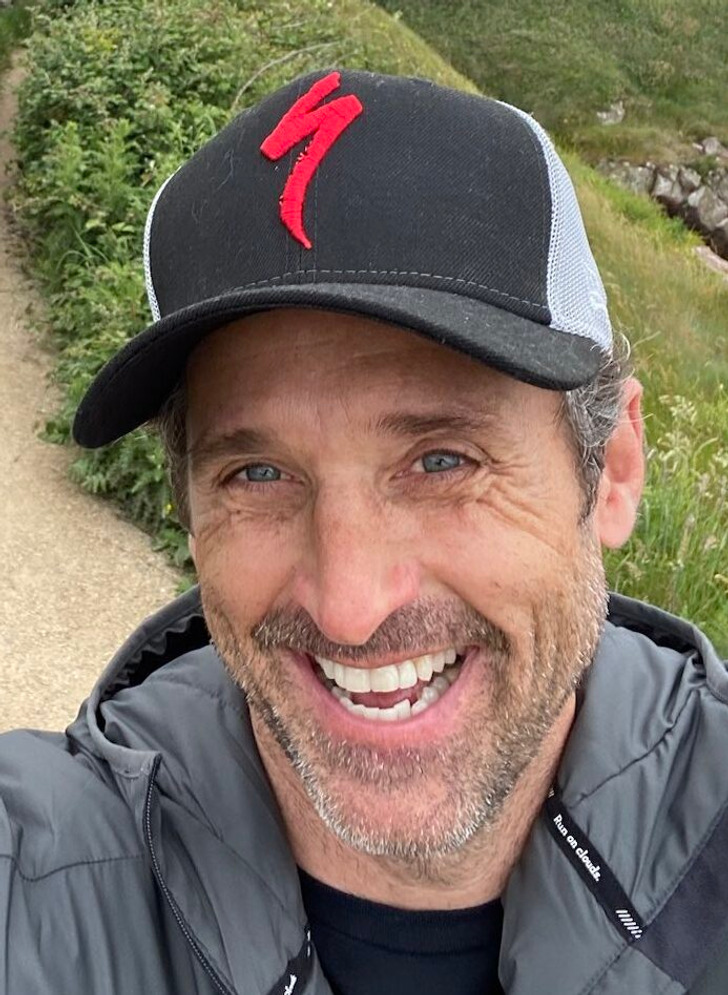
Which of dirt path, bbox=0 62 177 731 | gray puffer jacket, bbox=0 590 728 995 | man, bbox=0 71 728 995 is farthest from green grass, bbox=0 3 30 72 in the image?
gray puffer jacket, bbox=0 590 728 995

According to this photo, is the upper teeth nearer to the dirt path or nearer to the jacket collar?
the jacket collar

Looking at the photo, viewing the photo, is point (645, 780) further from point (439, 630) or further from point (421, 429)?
point (421, 429)

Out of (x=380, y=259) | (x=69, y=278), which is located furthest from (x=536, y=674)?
(x=69, y=278)

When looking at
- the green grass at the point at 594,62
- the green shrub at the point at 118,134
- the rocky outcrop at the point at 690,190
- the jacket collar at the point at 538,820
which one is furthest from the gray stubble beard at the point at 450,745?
the rocky outcrop at the point at 690,190

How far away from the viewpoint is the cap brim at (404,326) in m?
1.55

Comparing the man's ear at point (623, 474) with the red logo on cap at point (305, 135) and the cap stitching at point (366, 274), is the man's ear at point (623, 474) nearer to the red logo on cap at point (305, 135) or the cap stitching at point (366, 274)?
the cap stitching at point (366, 274)

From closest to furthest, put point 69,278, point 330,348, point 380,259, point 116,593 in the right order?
point 380,259 < point 330,348 < point 116,593 < point 69,278

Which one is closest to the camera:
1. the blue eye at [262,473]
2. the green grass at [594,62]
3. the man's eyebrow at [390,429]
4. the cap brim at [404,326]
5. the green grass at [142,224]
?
the cap brim at [404,326]

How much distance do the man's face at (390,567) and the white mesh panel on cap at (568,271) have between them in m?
0.13

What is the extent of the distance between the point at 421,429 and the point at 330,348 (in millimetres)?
188

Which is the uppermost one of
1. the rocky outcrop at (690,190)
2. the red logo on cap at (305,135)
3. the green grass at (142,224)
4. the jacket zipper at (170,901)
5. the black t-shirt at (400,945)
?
the red logo on cap at (305,135)

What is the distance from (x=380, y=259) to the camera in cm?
162

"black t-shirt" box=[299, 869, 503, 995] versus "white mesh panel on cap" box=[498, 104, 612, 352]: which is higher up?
"white mesh panel on cap" box=[498, 104, 612, 352]

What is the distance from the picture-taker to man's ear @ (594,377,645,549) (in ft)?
6.91
